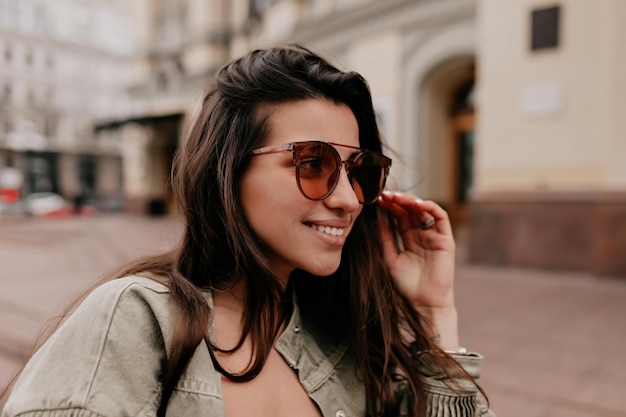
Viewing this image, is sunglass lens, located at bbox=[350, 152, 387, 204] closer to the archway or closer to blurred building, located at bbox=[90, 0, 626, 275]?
blurred building, located at bbox=[90, 0, 626, 275]

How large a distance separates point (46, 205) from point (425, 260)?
24363 millimetres

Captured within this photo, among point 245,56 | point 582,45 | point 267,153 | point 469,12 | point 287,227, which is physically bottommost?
point 287,227

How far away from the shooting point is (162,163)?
1903cm

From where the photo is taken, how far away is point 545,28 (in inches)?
224

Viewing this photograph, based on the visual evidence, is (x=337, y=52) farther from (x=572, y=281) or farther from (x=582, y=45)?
(x=572, y=281)

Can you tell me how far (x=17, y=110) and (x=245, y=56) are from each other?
7046mm

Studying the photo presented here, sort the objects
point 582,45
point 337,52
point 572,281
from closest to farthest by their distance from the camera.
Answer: point 572,281, point 582,45, point 337,52

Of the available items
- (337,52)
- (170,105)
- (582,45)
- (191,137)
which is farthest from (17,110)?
(170,105)

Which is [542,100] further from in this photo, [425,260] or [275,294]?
[275,294]

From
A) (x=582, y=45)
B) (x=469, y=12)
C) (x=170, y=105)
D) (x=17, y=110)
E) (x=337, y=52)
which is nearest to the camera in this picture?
(x=582, y=45)

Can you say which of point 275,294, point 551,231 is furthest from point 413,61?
point 275,294

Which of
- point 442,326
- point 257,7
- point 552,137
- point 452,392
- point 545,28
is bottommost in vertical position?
point 452,392

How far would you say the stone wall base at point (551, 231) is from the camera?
5090 mm

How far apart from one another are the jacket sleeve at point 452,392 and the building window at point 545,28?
18.2 ft
